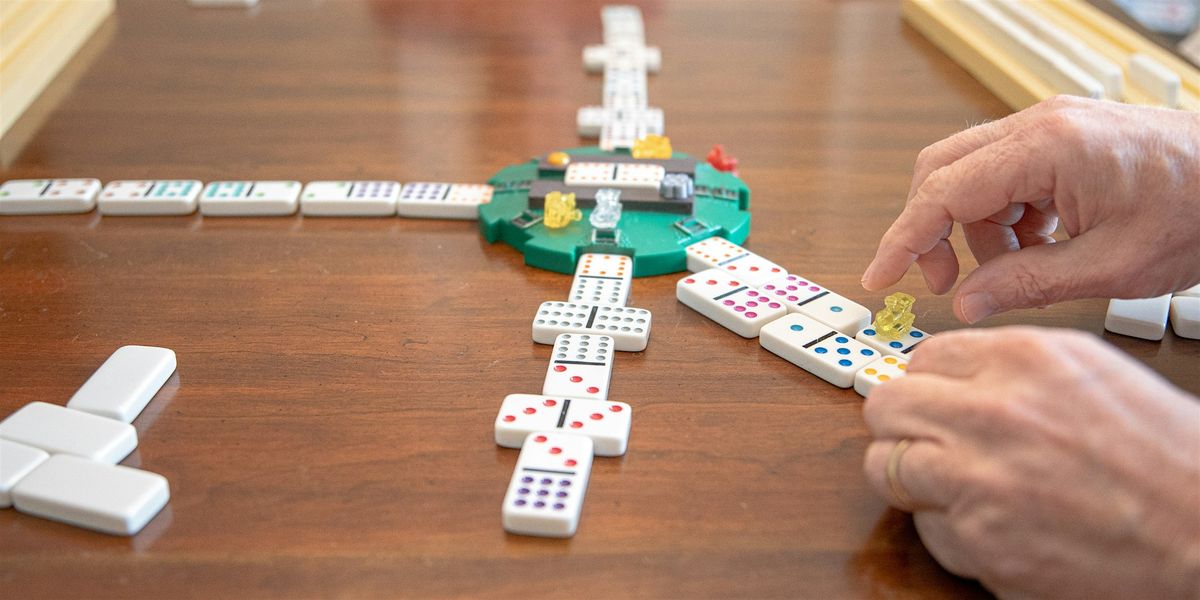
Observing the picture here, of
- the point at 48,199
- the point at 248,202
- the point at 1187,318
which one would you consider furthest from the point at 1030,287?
the point at 48,199

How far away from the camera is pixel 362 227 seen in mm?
1403

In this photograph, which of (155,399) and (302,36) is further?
→ (302,36)

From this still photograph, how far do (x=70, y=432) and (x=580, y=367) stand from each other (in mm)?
455

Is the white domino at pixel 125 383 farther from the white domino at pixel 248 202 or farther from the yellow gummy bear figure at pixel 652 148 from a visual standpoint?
the yellow gummy bear figure at pixel 652 148

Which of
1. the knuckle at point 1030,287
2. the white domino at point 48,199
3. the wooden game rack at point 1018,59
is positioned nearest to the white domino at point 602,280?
the knuckle at point 1030,287

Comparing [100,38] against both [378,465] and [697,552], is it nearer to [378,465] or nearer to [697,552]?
[378,465]

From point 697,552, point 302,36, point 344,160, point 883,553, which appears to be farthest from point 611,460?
point 302,36

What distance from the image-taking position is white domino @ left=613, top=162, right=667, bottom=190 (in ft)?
4.58

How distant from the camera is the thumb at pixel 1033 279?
1025 mm

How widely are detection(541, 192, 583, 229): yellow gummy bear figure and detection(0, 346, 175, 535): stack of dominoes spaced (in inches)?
18.6

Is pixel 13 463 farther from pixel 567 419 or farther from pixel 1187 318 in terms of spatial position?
pixel 1187 318

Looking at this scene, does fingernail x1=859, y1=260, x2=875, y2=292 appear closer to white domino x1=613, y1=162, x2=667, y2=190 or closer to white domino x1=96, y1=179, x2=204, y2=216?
white domino x1=613, y1=162, x2=667, y2=190

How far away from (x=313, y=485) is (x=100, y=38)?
61.5 inches

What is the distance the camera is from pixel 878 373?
1034mm
